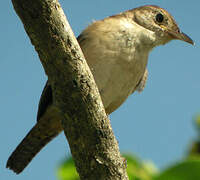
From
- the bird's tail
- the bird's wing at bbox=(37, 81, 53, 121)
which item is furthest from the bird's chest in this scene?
the bird's tail

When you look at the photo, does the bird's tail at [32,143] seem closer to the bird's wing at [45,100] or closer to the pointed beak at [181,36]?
the bird's wing at [45,100]

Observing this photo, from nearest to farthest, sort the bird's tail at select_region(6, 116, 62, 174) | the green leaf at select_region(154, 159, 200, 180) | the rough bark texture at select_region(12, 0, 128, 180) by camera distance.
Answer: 1. the green leaf at select_region(154, 159, 200, 180)
2. the rough bark texture at select_region(12, 0, 128, 180)
3. the bird's tail at select_region(6, 116, 62, 174)

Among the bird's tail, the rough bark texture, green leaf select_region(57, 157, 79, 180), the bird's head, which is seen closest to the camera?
the rough bark texture

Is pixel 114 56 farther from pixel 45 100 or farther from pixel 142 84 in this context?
pixel 142 84

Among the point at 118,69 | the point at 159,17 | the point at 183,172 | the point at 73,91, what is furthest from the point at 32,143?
the point at 183,172

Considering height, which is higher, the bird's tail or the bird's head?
the bird's head

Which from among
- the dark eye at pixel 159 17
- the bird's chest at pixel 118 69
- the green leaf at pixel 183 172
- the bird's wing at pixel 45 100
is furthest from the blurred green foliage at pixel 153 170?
the dark eye at pixel 159 17

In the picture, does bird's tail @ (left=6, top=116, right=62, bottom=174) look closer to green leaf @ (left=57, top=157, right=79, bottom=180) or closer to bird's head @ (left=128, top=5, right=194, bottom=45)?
green leaf @ (left=57, top=157, right=79, bottom=180)
